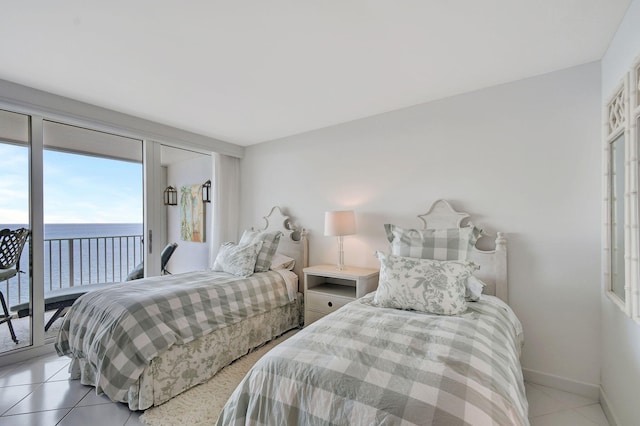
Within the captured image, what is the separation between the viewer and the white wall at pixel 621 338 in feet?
4.89

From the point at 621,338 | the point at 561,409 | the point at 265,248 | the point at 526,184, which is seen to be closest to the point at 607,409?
the point at 561,409

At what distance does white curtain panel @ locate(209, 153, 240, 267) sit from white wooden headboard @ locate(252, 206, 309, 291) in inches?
24.0

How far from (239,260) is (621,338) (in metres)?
2.91

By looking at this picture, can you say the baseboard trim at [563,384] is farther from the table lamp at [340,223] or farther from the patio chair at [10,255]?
A: the patio chair at [10,255]

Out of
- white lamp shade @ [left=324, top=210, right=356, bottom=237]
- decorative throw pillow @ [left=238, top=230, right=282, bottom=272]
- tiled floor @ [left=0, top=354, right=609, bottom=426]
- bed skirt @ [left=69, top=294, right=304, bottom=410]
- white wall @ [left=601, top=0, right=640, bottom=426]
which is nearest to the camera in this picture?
white wall @ [left=601, top=0, right=640, bottom=426]

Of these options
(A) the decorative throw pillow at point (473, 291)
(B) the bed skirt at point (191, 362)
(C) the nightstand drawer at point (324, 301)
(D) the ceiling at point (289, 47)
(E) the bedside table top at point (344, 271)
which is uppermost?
(D) the ceiling at point (289, 47)

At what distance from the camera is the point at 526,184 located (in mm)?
2303

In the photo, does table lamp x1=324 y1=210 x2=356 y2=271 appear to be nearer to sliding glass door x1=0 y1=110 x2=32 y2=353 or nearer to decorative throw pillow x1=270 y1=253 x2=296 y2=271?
decorative throw pillow x1=270 y1=253 x2=296 y2=271

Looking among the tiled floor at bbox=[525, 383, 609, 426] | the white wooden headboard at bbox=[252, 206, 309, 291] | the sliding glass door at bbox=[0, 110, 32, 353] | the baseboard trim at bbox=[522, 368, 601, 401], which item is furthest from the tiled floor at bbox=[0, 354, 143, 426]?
the baseboard trim at bbox=[522, 368, 601, 401]

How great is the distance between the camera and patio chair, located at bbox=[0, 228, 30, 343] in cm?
249

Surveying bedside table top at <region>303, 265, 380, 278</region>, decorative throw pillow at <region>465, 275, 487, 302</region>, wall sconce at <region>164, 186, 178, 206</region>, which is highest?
wall sconce at <region>164, 186, 178, 206</region>

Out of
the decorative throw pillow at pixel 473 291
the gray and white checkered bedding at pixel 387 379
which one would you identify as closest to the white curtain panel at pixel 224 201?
the gray and white checkered bedding at pixel 387 379

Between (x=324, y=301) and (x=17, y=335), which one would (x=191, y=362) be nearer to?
(x=324, y=301)

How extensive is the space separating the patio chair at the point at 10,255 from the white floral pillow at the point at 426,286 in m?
3.06
